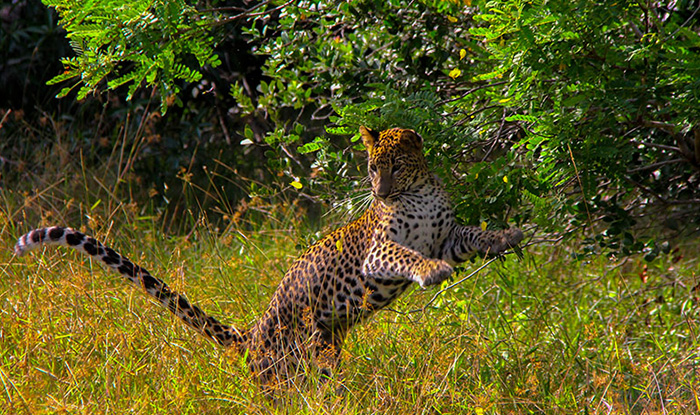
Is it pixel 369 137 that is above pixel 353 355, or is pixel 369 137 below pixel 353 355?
above

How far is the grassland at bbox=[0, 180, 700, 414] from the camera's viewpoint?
13.2ft

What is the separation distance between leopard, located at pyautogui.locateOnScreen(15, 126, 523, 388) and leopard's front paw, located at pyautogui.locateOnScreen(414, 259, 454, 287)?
17cm

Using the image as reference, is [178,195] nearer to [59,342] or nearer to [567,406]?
[59,342]

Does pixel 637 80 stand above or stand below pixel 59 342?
above

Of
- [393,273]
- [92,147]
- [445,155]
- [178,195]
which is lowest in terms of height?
[178,195]

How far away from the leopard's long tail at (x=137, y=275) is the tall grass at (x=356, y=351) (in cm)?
11

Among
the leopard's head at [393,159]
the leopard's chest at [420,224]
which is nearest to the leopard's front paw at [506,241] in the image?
the leopard's chest at [420,224]

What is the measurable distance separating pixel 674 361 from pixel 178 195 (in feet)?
15.9

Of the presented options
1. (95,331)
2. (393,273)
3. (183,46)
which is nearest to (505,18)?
(393,273)

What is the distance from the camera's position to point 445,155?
412cm

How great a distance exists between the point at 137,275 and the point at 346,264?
1.02m

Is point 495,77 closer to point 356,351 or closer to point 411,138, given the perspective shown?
point 411,138

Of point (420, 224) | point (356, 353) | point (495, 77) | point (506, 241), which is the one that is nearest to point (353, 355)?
point (356, 353)

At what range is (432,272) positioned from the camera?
3.68 metres
